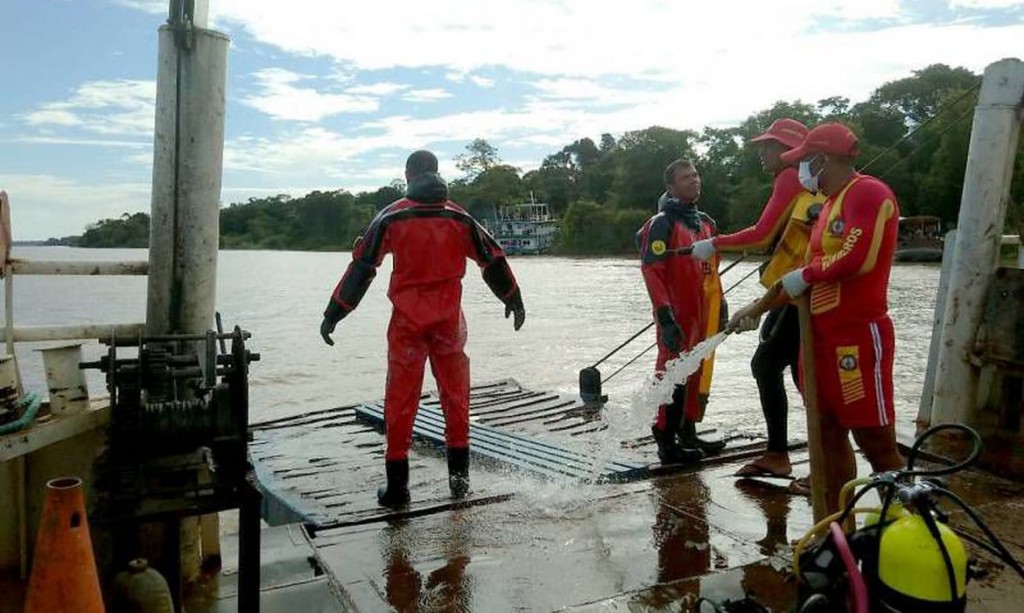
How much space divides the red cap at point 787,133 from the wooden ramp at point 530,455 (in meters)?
2.16

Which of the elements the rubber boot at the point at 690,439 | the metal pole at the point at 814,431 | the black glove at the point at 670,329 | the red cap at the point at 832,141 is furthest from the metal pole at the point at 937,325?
the metal pole at the point at 814,431

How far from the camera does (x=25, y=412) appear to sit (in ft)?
10.2

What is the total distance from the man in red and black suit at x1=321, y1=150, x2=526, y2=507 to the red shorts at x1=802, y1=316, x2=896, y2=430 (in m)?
2.14

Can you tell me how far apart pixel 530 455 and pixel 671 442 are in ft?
3.30

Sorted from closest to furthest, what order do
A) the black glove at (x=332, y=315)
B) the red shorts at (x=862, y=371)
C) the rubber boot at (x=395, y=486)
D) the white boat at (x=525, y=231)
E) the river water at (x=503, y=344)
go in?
the red shorts at (x=862, y=371) → the rubber boot at (x=395, y=486) → the black glove at (x=332, y=315) → the river water at (x=503, y=344) → the white boat at (x=525, y=231)

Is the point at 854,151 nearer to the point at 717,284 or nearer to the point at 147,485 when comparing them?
the point at 717,284

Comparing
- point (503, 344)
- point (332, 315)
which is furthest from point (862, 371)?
point (503, 344)

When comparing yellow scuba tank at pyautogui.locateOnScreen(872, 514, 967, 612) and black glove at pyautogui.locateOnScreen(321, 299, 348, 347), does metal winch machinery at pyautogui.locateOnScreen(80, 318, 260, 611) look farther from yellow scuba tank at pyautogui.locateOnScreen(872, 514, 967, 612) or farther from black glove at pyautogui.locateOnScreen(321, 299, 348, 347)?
yellow scuba tank at pyautogui.locateOnScreen(872, 514, 967, 612)

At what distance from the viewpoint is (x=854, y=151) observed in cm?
371

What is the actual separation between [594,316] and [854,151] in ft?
93.2

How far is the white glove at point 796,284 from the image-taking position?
12.2 ft

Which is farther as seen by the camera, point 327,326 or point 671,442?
point 671,442

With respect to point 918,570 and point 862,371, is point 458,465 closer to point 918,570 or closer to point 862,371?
point 862,371

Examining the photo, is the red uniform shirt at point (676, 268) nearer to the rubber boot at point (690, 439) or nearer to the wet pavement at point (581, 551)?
the rubber boot at point (690, 439)
